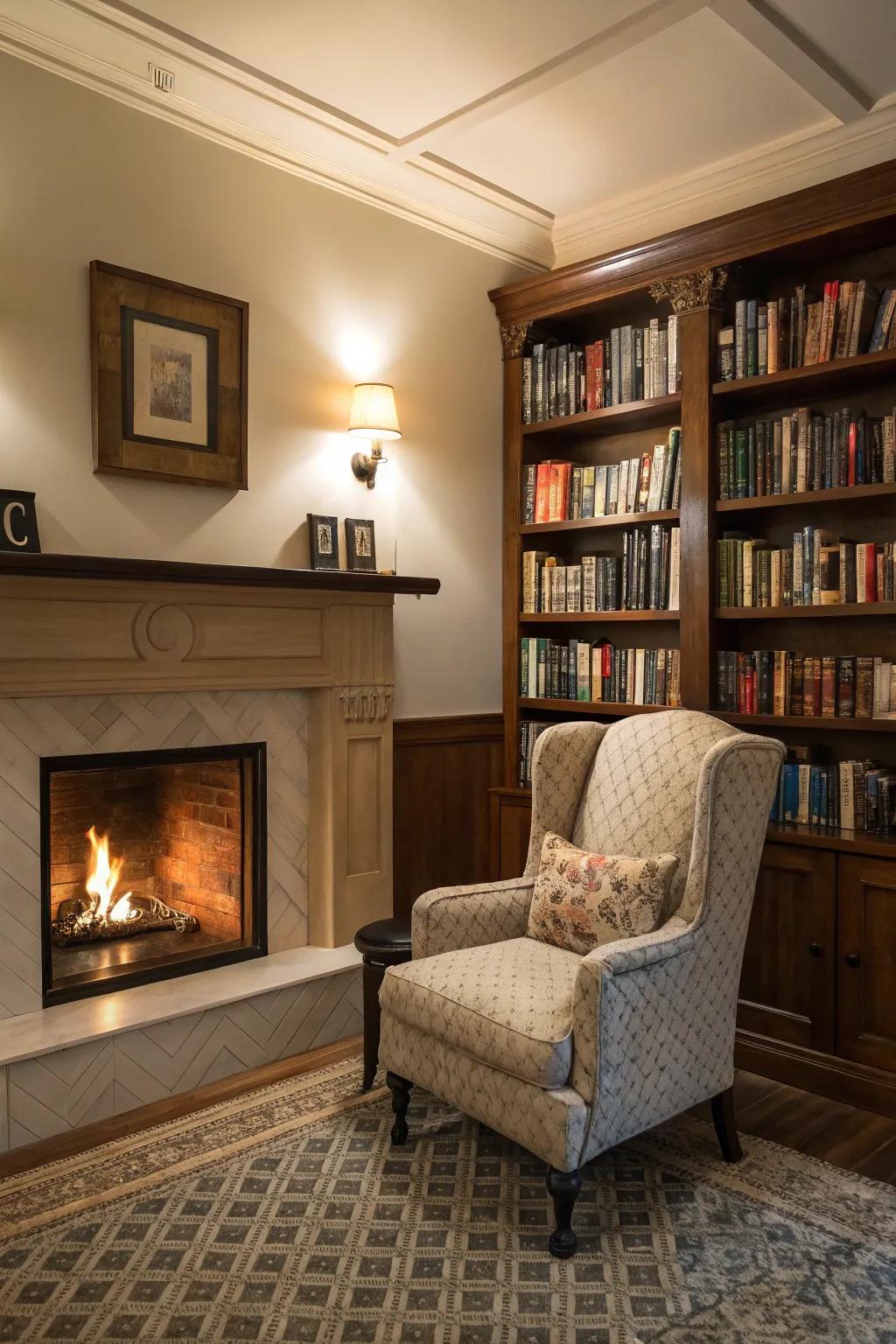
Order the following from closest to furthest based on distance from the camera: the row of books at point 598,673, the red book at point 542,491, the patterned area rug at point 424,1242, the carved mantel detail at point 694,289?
1. the patterned area rug at point 424,1242
2. the carved mantel detail at point 694,289
3. the row of books at point 598,673
4. the red book at point 542,491

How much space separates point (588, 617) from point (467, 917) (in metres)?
1.48

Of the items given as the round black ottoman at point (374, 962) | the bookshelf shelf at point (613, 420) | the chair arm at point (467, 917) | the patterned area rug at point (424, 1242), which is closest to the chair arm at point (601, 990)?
the patterned area rug at point (424, 1242)

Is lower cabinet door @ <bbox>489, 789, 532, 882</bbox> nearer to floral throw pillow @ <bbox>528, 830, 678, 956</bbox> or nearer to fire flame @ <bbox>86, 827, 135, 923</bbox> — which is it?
floral throw pillow @ <bbox>528, 830, 678, 956</bbox>

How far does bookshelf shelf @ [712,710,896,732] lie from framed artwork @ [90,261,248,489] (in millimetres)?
1751

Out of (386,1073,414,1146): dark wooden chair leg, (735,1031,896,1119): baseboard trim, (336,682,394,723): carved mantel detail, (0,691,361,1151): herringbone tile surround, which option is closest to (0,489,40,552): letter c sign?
(0,691,361,1151): herringbone tile surround

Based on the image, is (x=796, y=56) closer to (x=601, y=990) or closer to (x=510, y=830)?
(x=601, y=990)

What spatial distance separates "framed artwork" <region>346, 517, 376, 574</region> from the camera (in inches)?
137

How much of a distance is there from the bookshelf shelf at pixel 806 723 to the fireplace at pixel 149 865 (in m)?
1.55

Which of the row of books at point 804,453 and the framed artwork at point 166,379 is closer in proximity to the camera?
the framed artwork at point 166,379

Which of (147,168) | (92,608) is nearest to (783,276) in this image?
(147,168)

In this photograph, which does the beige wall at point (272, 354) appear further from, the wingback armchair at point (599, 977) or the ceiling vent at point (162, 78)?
the wingback armchair at point (599, 977)

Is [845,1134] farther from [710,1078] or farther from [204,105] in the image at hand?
[204,105]

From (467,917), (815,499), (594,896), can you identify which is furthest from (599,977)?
(815,499)

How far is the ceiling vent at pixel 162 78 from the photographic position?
2.83m
